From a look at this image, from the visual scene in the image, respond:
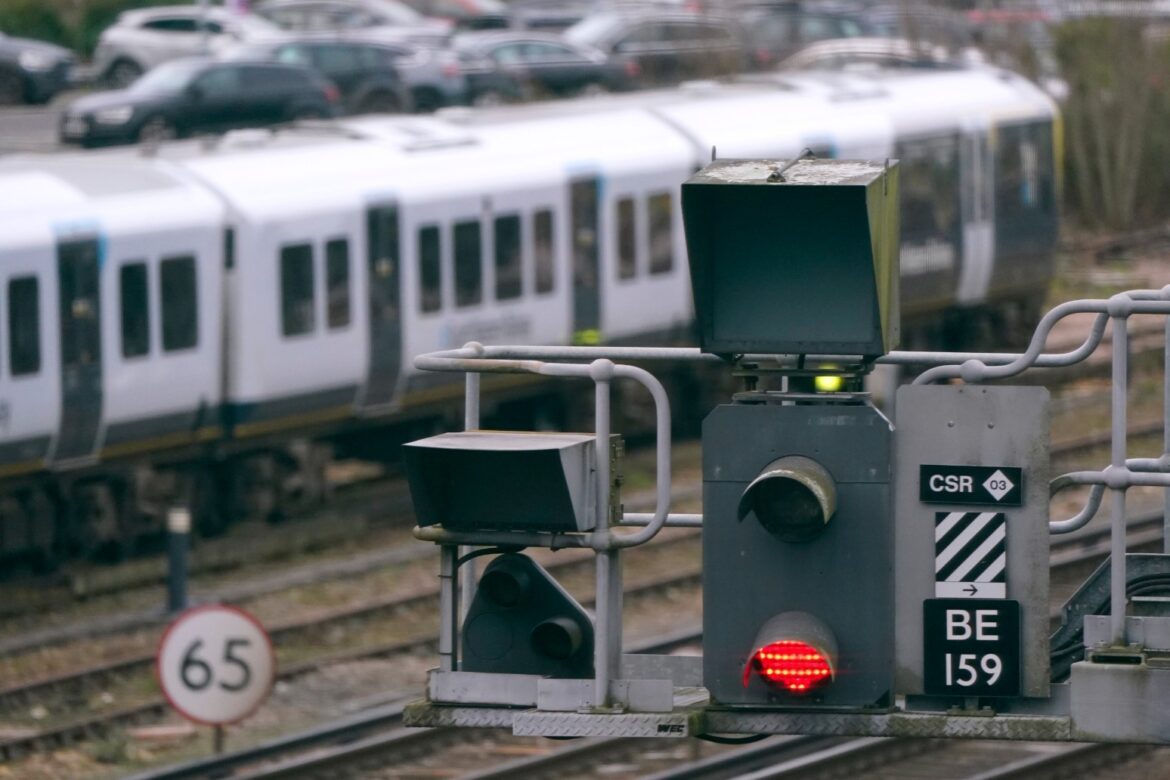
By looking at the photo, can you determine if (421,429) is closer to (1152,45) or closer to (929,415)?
(929,415)

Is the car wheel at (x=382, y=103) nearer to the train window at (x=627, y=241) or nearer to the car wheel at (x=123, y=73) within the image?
the car wheel at (x=123, y=73)

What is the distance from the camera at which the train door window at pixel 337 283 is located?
1747 cm

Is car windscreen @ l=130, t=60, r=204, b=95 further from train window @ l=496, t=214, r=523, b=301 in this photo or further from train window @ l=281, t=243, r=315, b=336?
train window @ l=281, t=243, r=315, b=336

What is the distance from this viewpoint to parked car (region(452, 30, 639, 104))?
38.5 meters

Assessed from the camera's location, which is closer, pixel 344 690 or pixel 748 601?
pixel 748 601

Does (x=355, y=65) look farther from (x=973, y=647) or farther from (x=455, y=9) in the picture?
(x=973, y=647)

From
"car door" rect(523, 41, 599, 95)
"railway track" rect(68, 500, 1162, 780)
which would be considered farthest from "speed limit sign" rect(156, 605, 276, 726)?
"car door" rect(523, 41, 599, 95)

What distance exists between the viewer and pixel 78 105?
33406 millimetres

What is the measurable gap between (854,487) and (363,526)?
42.6 feet

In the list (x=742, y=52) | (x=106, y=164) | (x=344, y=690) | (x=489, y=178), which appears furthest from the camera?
(x=742, y=52)

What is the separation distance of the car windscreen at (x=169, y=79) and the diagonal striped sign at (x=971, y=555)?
29.0m

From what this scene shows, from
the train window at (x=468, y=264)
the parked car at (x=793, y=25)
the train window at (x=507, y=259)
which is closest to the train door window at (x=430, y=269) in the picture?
the train window at (x=468, y=264)

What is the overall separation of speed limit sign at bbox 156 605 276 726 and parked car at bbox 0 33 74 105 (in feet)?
108

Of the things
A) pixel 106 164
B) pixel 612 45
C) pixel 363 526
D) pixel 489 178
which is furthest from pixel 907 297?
pixel 612 45
